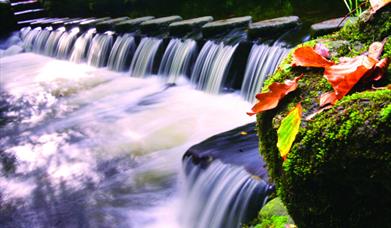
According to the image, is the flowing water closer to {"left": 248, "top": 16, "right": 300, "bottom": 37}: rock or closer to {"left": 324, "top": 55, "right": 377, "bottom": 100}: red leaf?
{"left": 248, "top": 16, "right": 300, "bottom": 37}: rock

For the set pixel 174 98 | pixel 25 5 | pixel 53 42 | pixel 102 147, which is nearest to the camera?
pixel 102 147

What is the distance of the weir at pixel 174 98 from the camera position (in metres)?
3.80

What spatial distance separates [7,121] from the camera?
8.87 meters

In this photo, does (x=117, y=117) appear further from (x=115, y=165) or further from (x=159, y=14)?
(x=159, y=14)

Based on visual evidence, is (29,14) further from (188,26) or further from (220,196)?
(220,196)

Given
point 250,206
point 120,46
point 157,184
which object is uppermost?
point 120,46

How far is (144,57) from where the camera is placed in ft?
33.6

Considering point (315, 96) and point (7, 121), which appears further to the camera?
point (7, 121)

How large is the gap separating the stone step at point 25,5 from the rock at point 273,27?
54.7 ft

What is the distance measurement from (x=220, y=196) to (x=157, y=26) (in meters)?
7.34

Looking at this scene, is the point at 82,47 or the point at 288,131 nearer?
the point at 288,131

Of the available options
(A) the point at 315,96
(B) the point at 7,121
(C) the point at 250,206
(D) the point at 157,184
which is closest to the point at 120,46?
(B) the point at 7,121

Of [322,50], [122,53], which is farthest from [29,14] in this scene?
[322,50]

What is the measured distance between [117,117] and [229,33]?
282cm
